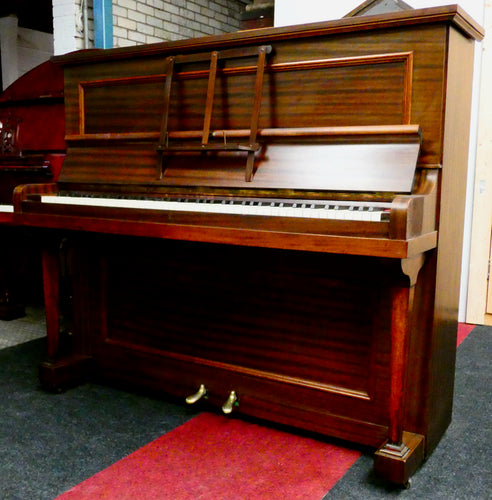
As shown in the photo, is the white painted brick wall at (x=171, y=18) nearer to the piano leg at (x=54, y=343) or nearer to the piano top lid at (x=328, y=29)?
the piano top lid at (x=328, y=29)

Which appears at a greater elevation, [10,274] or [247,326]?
[247,326]

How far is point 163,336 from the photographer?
239 centimetres

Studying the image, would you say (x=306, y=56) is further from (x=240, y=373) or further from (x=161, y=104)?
(x=240, y=373)

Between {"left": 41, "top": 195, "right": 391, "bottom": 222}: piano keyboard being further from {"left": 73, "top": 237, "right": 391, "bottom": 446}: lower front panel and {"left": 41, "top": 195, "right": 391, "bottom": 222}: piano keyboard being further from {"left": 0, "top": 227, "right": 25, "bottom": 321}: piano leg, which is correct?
{"left": 0, "top": 227, "right": 25, "bottom": 321}: piano leg

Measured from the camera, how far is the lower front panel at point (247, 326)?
1.93 metres

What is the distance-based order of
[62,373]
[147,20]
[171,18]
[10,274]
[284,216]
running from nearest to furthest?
1. [284,216]
2. [62,373]
3. [10,274]
4. [147,20]
5. [171,18]

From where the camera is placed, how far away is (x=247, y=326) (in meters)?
2.17

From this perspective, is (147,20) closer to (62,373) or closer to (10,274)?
(10,274)

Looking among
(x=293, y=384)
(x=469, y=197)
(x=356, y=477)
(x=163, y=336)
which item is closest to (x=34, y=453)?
(x=163, y=336)

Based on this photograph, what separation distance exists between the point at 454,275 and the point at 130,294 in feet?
4.35

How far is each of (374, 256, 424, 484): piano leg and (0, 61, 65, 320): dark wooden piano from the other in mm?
2152

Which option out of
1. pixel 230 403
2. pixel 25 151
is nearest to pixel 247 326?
pixel 230 403

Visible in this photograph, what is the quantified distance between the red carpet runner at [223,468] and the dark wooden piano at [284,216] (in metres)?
0.10

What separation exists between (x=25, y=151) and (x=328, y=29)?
2.23 m
